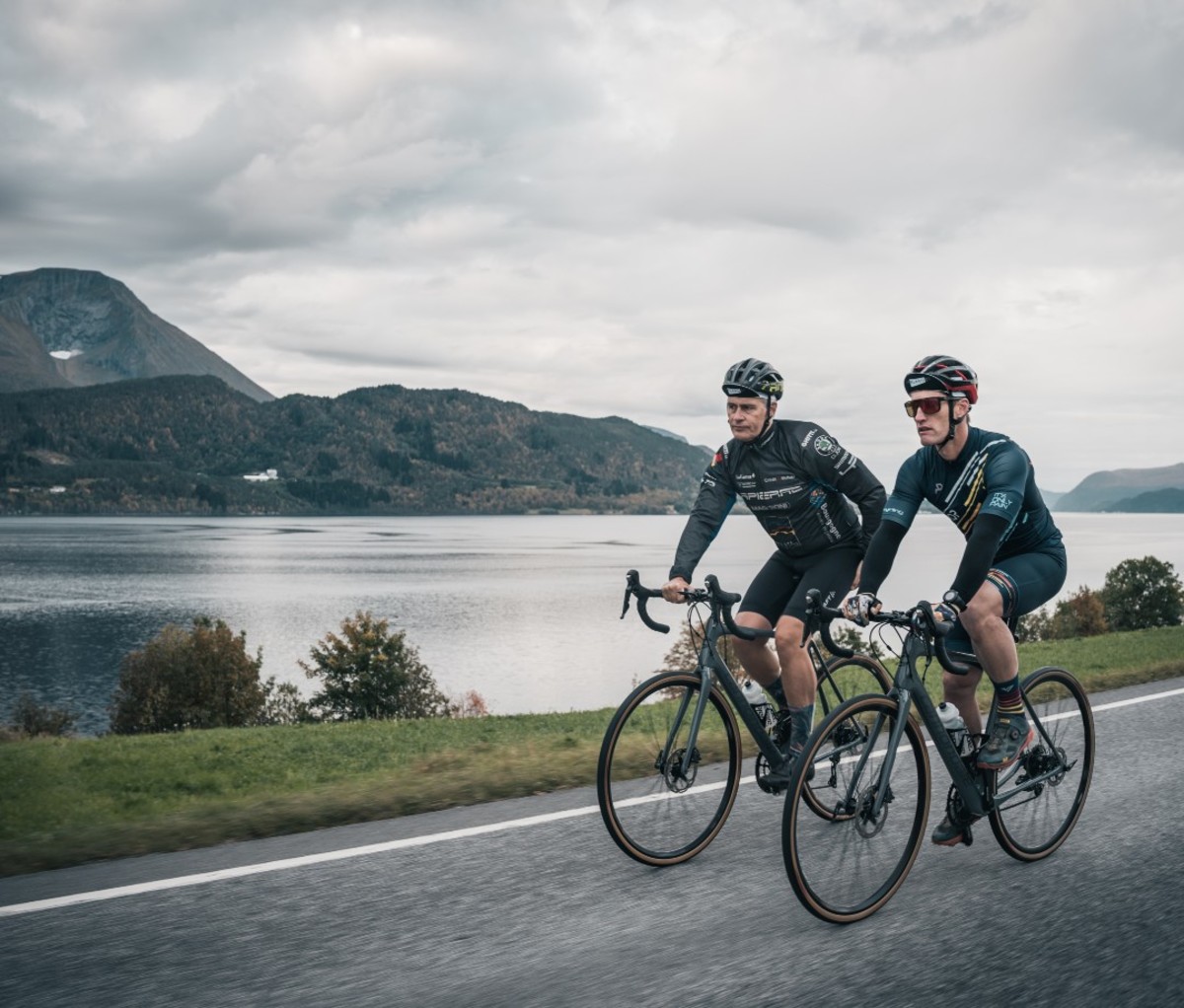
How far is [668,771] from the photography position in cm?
508

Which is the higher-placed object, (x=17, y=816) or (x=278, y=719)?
(x=17, y=816)

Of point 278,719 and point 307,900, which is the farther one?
point 278,719

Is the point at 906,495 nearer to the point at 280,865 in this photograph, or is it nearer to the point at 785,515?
the point at 785,515

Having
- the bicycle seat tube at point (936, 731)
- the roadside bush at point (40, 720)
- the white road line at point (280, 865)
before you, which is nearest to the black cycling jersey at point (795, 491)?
the bicycle seat tube at point (936, 731)

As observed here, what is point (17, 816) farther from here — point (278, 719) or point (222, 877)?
point (278, 719)

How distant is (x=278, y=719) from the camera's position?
2210 inches

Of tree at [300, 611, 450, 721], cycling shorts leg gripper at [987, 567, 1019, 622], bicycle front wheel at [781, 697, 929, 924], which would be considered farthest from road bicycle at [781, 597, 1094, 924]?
tree at [300, 611, 450, 721]

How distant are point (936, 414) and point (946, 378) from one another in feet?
0.56

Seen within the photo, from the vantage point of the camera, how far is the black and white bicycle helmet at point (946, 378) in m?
4.80

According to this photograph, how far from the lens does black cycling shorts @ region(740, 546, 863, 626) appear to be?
5.72 metres

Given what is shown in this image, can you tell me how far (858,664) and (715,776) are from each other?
4.41 ft

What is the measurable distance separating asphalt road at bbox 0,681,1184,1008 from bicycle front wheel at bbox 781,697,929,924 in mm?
142

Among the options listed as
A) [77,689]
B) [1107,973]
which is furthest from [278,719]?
[1107,973]

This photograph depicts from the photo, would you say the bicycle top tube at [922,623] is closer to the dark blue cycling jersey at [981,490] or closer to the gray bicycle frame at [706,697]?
the dark blue cycling jersey at [981,490]
